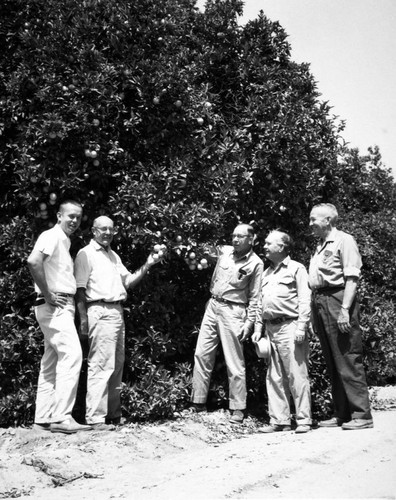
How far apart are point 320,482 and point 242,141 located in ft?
15.6

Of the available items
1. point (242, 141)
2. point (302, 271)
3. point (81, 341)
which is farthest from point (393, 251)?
point (81, 341)

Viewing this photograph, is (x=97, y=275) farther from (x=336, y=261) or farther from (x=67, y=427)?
(x=336, y=261)

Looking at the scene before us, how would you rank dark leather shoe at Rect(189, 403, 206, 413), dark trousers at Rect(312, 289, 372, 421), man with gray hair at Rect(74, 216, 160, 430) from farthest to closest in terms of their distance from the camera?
1. dark leather shoe at Rect(189, 403, 206, 413)
2. man with gray hair at Rect(74, 216, 160, 430)
3. dark trousers at Rect(312, 289, 372, 421)

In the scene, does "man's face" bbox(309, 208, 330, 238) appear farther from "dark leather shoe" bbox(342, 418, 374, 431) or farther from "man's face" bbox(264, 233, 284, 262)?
"dark leather shoe" bbox(342, 418, 374, 431)

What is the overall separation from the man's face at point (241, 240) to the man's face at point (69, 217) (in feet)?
5.79

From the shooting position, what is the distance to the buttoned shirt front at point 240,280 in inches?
273

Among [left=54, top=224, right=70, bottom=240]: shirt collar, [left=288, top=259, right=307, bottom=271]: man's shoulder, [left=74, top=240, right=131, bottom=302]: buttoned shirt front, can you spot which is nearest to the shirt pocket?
[left=288, top=259, right=307, bottom=271]: man's shoulder

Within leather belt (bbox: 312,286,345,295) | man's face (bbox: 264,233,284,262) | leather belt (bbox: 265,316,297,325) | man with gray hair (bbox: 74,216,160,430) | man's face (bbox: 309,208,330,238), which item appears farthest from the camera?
man's face (bbox: 264,233,284,262)

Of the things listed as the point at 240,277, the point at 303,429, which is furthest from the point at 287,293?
the point at 303,429

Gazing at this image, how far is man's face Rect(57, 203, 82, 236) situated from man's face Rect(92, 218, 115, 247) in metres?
0.26

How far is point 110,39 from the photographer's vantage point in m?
7.20

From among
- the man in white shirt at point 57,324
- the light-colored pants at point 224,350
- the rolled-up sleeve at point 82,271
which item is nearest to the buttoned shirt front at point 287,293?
the light-colored pants at point 224,350

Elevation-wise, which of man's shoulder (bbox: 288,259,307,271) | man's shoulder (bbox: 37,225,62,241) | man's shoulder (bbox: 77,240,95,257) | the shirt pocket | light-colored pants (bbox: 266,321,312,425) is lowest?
light-colored pants (bbox: 266,321,312,425)

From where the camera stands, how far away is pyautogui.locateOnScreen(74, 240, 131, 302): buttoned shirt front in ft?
20.8
